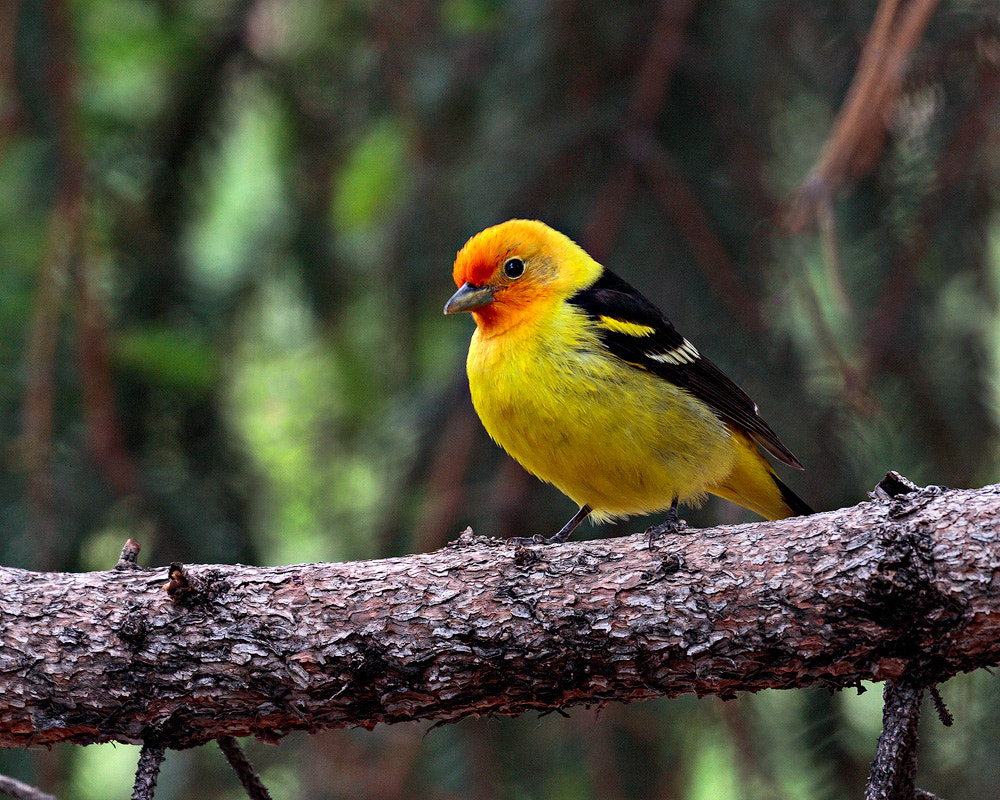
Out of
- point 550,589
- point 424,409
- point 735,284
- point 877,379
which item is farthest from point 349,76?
point 550,589

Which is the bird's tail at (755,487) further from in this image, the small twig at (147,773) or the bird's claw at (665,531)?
the small twig at (147,773)

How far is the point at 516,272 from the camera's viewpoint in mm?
3977

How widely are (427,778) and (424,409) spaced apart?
127 centimetres

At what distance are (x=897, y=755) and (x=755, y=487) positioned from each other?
1759 mm

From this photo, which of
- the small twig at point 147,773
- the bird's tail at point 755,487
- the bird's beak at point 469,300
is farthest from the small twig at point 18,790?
the bird's tail at point 755,487

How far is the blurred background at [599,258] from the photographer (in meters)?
3.55

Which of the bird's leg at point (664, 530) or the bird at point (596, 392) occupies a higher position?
the bird at point (596, 392)

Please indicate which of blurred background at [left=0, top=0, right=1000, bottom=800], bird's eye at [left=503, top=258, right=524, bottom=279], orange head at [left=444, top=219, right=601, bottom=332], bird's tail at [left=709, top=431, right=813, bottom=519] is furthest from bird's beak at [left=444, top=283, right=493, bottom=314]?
bird's tail at [left=709, top=431, right=813, bottom=519]

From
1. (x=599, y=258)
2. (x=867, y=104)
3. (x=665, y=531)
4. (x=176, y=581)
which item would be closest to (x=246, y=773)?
(x=176, y=581)

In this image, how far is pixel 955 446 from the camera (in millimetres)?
3623

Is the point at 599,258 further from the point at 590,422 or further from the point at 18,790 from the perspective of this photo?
the point at 18,790

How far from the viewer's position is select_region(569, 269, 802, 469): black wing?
12.0 feet

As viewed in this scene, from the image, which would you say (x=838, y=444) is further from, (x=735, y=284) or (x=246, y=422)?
(x=246, y=422)

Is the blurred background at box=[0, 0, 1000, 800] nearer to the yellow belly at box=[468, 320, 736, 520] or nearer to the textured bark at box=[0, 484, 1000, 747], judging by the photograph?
the yellow belly at box=[468, 320, 736, 520]
